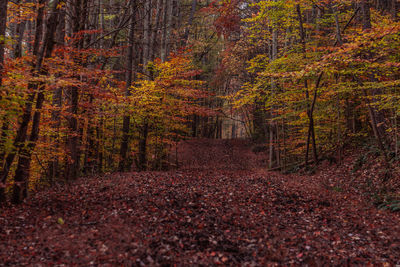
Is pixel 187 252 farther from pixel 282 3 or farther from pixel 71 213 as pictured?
pixel 282 3

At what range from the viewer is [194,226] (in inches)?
226

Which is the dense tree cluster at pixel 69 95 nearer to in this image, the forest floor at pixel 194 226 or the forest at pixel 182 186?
the forest at pixel 182 186

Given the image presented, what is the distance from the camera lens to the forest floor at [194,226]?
176 inches

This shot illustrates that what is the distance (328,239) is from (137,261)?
13.1ft

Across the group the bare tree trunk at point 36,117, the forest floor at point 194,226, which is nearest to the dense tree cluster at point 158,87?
the bare tree trunk at point 36,117

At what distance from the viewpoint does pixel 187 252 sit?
4691 mm

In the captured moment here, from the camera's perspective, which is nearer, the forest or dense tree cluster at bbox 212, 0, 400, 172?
the forest

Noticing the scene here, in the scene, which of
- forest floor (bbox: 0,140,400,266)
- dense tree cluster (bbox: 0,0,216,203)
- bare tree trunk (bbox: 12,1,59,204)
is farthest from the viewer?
bare tree trunk (bbox: 12,1,59,204)

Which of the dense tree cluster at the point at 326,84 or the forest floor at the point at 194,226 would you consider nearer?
the forest floor at the point at 194,226

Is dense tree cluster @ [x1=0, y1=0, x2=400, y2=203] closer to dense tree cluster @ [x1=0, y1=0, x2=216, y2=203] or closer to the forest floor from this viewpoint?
dense tree cluster @ [x1=0, y1=0, x2=216, y2=203]

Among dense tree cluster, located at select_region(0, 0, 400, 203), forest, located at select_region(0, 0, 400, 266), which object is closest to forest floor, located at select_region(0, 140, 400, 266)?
forest, located at select_region(0, 0, 400, 266)

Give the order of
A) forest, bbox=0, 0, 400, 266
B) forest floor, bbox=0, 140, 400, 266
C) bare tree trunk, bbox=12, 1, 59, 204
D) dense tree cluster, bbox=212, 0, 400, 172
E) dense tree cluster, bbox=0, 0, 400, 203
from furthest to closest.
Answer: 1. dense tree cluster, bbox=212, 0, 400, 172
2. dense tree cluster, bbox=0, 0, 400, 203
3. bare tree trunk, bbox=12, 1, 59, 204
4. forest, bbox=0, 0, 400, 266
5. forest floor, bbox=0, 140, 400, 266

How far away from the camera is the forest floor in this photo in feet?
14.7

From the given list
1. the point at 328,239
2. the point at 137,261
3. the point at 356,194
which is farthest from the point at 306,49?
the point at 137,261
